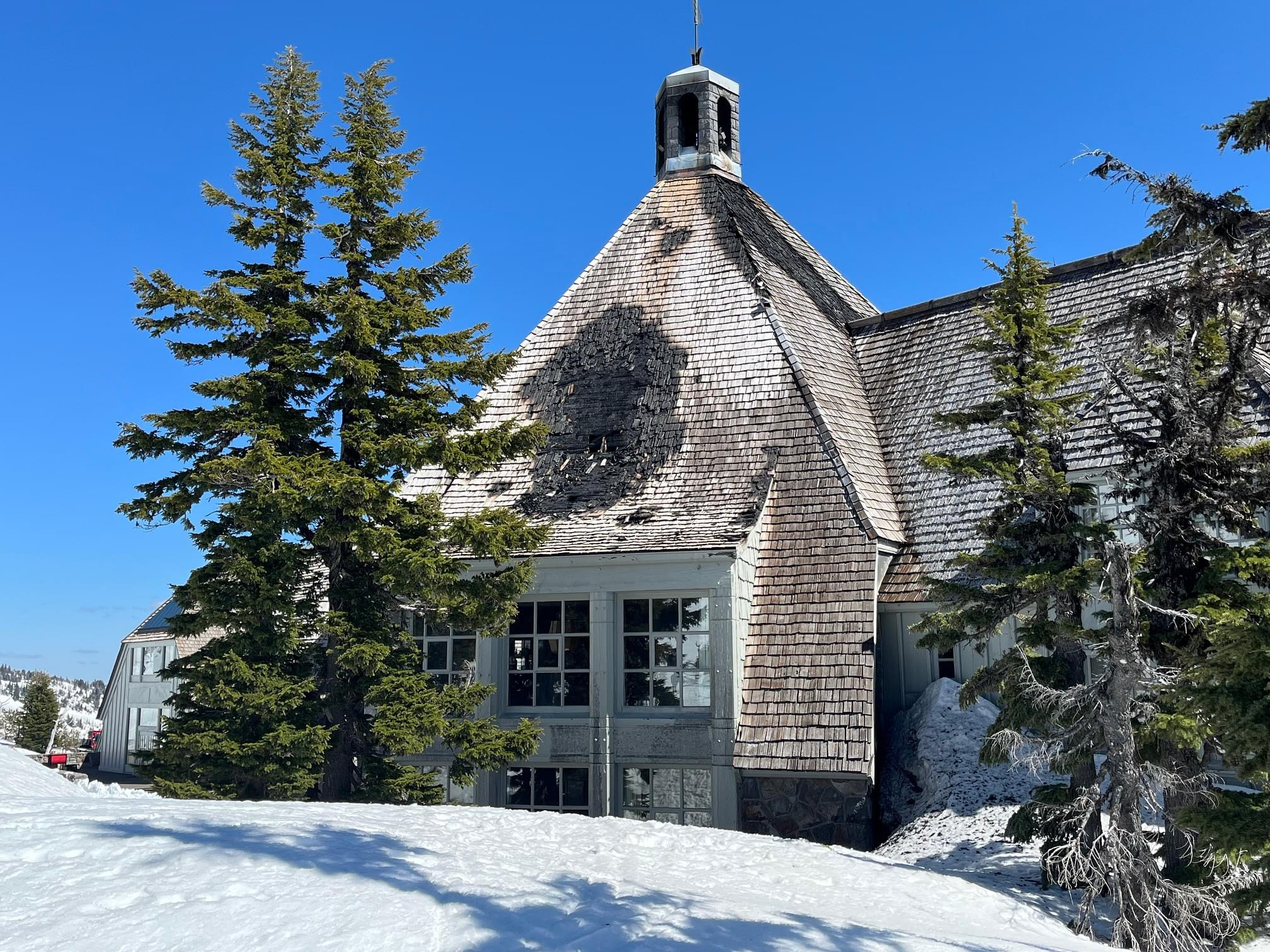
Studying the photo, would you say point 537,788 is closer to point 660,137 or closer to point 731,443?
point 731,443

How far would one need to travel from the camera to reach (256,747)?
36.4 ft

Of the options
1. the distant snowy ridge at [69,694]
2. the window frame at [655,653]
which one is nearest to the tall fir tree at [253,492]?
the window frame at [655,653]

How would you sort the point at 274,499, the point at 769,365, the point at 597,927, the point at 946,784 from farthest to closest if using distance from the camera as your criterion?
the point at 769,365
the point at 946,784
the point at 274,499
the point at 597,927

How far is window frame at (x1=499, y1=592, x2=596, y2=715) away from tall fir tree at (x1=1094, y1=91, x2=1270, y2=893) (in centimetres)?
737

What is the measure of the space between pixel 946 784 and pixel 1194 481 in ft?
17.4

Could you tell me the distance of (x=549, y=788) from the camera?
14391 millimetres

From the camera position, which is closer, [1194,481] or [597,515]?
[1194,481]

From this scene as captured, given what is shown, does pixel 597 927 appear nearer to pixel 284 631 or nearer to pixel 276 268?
pixel 284 631

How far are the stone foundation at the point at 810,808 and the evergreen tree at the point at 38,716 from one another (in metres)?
34.0

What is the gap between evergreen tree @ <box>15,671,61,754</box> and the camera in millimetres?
38062

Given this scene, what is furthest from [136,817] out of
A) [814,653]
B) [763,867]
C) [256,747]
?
[814,653]

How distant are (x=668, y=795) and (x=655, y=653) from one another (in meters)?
1.91

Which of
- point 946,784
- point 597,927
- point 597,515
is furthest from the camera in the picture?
point 597,515

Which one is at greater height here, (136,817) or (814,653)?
(814,653)
